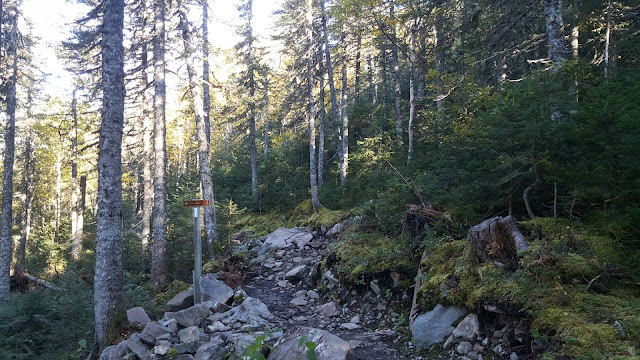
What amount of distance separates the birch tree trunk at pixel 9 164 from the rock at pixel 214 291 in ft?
32.3

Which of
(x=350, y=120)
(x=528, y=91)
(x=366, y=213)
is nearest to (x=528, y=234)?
(x=528, y=91)

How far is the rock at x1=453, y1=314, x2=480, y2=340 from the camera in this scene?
4383mm

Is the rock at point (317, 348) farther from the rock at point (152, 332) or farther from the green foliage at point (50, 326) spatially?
the green foliage at point (50, 326)

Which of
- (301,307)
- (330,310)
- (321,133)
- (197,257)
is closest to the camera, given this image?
(330,310)

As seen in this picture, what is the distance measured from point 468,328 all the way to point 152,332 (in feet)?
15.6

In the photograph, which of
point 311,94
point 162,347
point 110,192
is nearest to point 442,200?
point 162,347

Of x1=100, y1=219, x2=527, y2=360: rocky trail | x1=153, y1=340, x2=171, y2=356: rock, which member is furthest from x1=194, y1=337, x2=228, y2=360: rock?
x1=153, y1=340, x2=171, y2=356: rock

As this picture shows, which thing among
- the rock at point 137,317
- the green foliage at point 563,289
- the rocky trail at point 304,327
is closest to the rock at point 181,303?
the rocky trail at point 304,327

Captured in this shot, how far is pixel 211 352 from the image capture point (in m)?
5.13

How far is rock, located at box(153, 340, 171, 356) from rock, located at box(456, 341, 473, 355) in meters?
4.17

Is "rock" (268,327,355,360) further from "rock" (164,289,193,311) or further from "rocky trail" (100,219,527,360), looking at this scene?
"rock" (164,289,193,311)

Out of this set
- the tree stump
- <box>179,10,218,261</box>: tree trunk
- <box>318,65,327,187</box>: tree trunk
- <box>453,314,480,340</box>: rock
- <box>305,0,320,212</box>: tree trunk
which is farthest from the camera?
<box>318,65,327,187</box>: tree trunk

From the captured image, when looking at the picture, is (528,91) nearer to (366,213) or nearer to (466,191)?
(466,191)

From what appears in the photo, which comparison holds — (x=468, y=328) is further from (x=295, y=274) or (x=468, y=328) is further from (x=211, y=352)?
(x=295, y=274)
